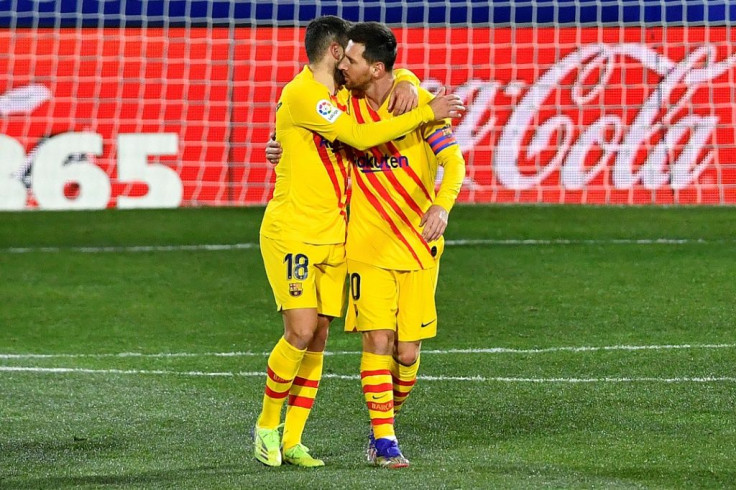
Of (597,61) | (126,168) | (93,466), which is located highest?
(597,61)

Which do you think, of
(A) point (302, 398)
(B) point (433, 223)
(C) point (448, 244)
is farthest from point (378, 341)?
(C) point (448, 244)

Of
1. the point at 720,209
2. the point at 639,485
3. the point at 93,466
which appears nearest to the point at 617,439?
the point at 639,485

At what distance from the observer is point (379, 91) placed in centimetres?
576

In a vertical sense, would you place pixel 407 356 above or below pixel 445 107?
below

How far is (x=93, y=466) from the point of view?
18.2 ft

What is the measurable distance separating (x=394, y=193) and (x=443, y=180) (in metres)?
0.22

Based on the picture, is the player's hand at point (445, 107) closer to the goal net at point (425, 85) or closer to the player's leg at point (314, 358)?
the player's leg at point (314, 358)

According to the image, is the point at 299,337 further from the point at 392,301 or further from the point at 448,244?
the point at 448,244

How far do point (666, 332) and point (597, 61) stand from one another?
706 centimetres

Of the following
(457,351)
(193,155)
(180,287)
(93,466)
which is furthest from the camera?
(193,155)

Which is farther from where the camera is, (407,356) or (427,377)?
(427,377)

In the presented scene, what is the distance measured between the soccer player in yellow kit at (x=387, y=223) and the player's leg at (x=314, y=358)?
0.23 ft

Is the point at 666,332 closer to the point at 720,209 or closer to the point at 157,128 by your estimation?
the point at 720,209

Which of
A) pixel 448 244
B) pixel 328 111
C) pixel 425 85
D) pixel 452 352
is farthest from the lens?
pixel 425 85
